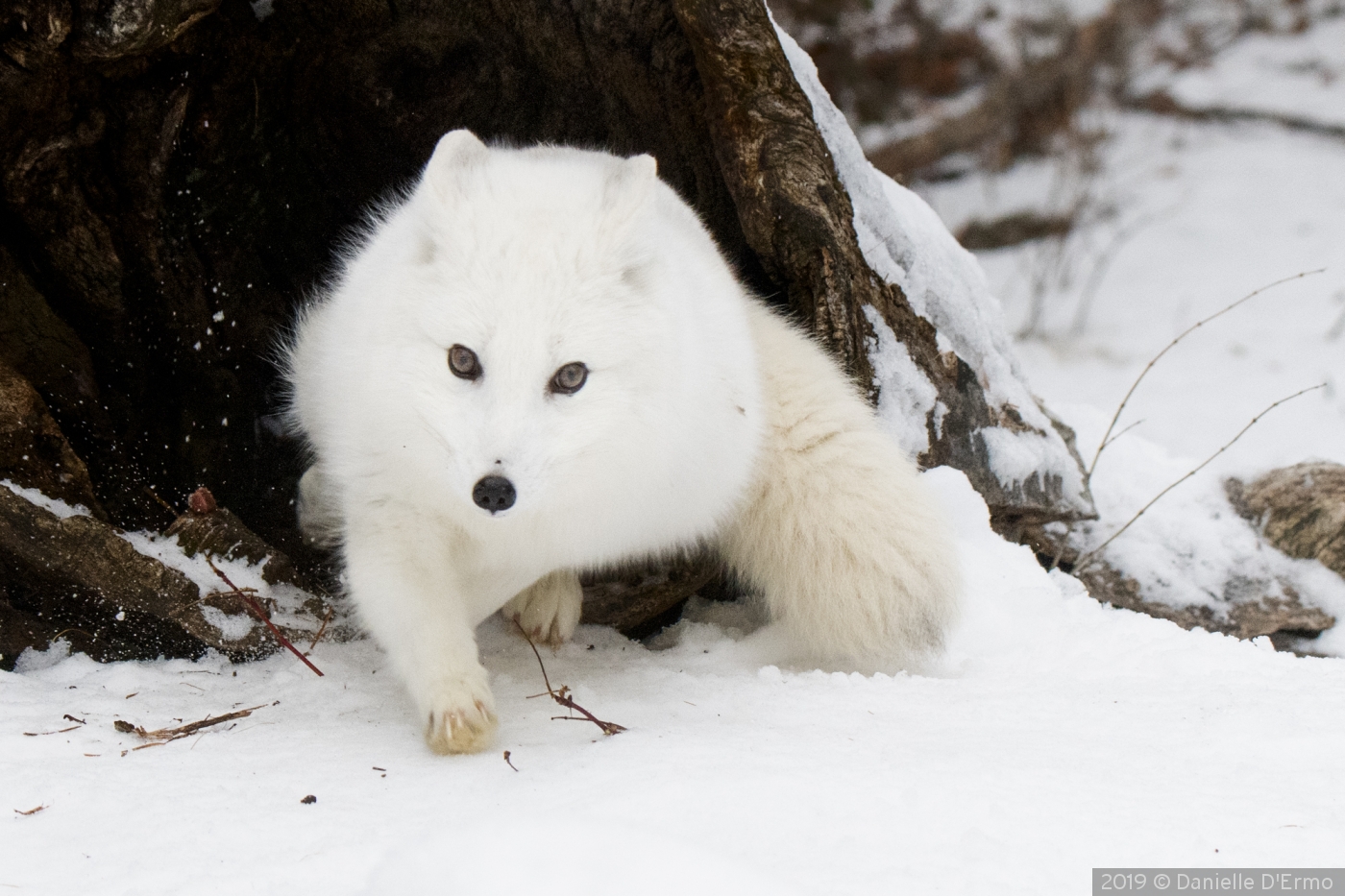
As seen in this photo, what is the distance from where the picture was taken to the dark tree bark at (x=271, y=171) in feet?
9.55

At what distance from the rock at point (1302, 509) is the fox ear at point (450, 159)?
3.46 meters

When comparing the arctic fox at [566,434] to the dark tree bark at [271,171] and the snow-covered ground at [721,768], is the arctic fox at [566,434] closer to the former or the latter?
the snow-covered ground at [721,768]

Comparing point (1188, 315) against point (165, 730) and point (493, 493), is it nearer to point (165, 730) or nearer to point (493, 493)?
point (493, 493)

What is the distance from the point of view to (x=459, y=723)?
2.28m

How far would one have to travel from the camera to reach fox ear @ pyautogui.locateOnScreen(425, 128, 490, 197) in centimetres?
240

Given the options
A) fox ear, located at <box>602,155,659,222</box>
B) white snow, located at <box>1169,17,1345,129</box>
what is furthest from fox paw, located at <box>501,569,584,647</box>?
white snow, located at <box>1169,17,1345,129</box>

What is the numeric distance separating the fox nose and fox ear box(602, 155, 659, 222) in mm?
696

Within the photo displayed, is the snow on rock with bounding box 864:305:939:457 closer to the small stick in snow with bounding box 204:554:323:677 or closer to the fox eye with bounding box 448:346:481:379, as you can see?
the fox eye with bounding box 448:346:481:379

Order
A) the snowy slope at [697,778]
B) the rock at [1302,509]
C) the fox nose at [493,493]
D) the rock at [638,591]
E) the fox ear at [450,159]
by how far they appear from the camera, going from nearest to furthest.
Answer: the snowy slope at [697,778] < the fox nose at [493,493] < the fox ear at [450,159] < the rock at [638,591] < the rock at [1302,509]

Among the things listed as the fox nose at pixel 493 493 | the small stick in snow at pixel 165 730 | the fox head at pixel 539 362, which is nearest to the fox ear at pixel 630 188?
the fox head at pixel 539 362

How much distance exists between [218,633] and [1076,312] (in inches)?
277

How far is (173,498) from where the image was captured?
10.4 feet

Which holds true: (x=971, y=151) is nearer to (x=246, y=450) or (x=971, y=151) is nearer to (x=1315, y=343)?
(x=1315, y=343)

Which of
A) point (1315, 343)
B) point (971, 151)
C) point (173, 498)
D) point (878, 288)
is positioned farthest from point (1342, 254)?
point (173, 498)
